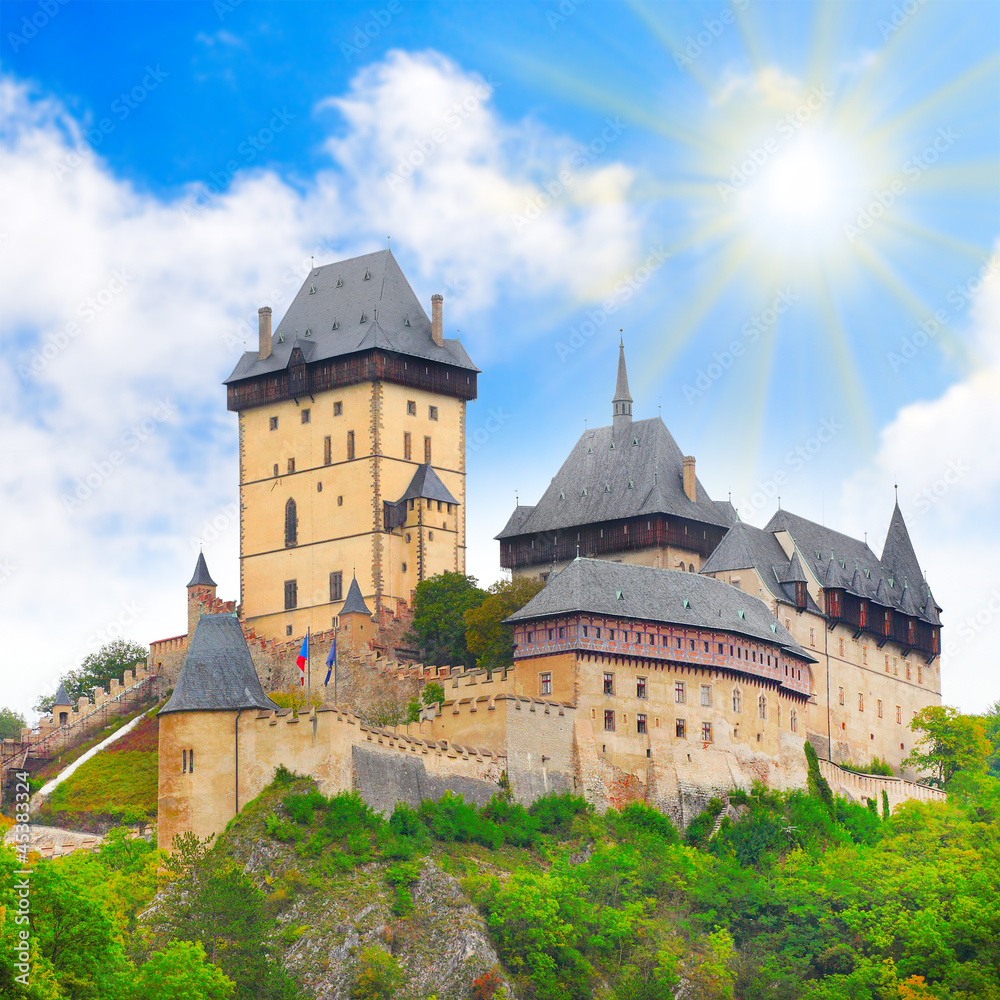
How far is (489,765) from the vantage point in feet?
258

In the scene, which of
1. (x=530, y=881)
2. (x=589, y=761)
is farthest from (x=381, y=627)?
(x=530, y=881)

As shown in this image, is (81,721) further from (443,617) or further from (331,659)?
(443,617)

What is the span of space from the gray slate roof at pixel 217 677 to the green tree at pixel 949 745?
123 ft

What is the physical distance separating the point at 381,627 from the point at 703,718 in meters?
15.8

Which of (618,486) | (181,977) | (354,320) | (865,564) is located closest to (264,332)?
(354,320)

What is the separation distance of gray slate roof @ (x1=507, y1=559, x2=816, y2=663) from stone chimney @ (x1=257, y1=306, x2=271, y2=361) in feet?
77.8

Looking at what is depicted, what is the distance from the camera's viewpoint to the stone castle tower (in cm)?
9794

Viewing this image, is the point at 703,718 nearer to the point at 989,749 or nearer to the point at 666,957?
the point at 666,957

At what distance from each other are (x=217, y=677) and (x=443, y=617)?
709 inches

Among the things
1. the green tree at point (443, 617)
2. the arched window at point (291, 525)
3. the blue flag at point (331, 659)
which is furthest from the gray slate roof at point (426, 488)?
the blue flag at point (331, 659)

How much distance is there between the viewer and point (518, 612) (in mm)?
83875

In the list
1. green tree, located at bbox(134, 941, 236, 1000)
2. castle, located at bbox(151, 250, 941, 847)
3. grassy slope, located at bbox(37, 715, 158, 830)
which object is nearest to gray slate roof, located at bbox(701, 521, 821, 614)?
castle, located at bbox(151, 250, 941, 847)

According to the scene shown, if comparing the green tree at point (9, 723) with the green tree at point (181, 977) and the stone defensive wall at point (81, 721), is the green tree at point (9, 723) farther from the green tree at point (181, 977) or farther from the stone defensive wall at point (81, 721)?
the green tree at point (181, 977)

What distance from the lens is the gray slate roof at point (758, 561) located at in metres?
95.9
